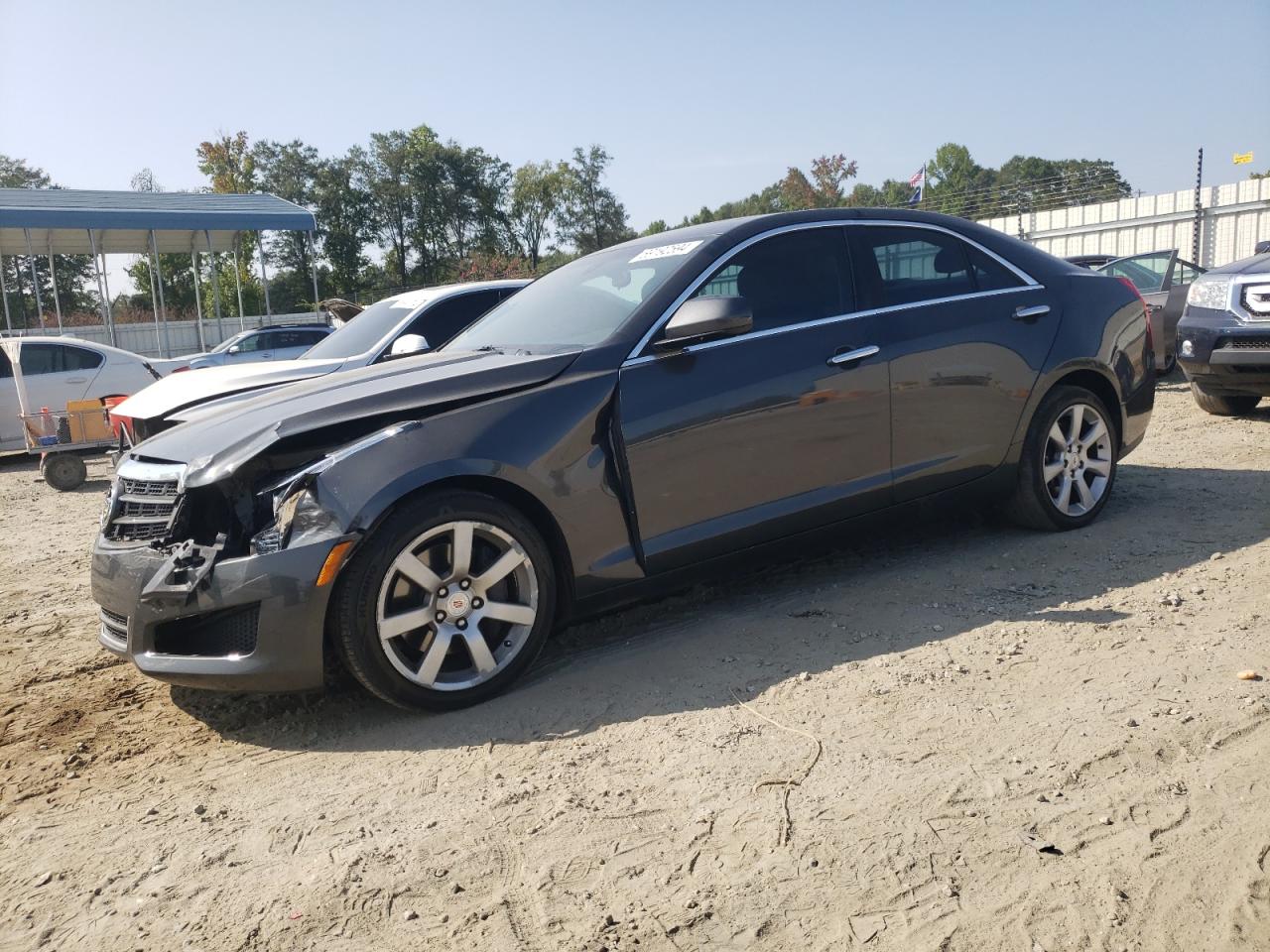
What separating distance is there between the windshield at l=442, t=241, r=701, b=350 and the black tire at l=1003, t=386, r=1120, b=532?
2066 mm

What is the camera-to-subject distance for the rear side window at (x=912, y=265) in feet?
15.3

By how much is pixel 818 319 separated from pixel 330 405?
211 centimetres

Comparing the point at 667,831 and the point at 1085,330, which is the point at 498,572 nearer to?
the point at 667,831

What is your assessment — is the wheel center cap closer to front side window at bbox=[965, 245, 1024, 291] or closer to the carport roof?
front side window at bbox=[965, 245, 1024, 291]

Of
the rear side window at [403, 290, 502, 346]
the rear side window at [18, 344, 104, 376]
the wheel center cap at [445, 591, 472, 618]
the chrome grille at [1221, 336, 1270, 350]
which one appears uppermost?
the rear side window at [403, 290, 502, 346]

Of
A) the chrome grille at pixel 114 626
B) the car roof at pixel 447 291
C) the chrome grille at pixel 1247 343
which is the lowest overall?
the chrome grille at pixel 114 626

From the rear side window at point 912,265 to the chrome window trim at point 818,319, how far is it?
1.1 inches

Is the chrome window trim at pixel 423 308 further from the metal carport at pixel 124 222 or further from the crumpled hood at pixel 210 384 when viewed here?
the metal carport at pixel 124 222

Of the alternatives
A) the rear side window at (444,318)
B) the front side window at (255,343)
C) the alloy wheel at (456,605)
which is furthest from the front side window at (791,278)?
the front side window at (255,343)

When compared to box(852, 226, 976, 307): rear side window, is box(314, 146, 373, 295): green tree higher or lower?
higher

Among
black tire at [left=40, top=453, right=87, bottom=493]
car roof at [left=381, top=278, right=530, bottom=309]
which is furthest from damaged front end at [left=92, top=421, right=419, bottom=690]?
black tire at [left=40, top=453, right=87, bottom=493]

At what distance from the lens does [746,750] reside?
307 cm

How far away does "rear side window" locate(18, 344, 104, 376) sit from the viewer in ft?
41.3

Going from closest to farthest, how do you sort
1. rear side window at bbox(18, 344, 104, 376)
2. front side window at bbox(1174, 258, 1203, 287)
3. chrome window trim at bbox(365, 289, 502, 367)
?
1. chrome window trim at bbox(365, 289, 502, 367)
2. front side window at bbox(1174, 258, 1203, 287)
3. rear side window at bbox(18, 344, 104, 376)
